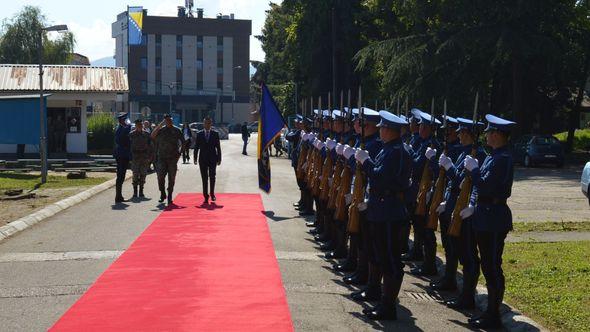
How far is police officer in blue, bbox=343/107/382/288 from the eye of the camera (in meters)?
8.16

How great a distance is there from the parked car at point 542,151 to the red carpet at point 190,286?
24321 mm

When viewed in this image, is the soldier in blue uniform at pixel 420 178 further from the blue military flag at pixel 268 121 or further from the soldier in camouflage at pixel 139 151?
the soldier in camouflage at pixel 139 151

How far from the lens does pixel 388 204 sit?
760 centimetres

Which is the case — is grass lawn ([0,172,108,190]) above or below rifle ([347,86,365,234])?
below

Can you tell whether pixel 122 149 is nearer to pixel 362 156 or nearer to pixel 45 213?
pixel 45 213

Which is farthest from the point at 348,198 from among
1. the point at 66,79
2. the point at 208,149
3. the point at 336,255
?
the point at 66,79

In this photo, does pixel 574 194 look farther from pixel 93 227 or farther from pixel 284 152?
pixel 284 152

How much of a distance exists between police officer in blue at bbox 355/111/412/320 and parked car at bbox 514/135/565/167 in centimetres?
2930

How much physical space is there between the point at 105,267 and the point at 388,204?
428cm

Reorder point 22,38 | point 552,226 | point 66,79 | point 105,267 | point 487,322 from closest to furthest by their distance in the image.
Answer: point 487,322 < point 105,267 < point 552,226 < point 66,79 < point 22,38

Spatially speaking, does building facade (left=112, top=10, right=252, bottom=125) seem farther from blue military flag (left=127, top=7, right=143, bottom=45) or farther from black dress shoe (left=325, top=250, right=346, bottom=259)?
black dress shoe (left=325, top=250, right=346, bottom=259)

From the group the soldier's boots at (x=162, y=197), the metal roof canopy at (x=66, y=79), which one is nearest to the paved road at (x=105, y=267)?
the soldier's boots at (x=162, y=197)

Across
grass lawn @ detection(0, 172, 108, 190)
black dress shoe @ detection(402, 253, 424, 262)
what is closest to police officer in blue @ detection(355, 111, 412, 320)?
black dress shoe @ detection(402, 253, 424, 262)

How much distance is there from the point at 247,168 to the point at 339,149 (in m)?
22.8
